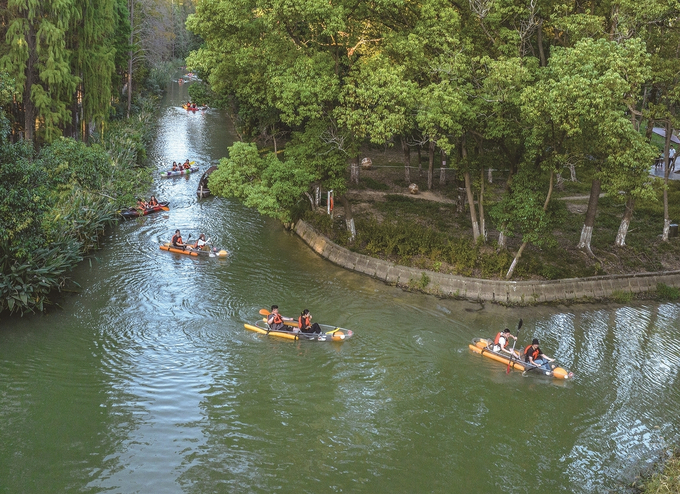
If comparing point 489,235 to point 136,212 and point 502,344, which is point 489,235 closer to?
point 502,344

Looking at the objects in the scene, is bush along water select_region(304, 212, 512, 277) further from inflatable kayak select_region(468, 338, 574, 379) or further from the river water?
inflatable kayak select_region(468, 338, 574, 379)

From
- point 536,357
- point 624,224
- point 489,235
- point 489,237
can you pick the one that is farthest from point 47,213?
point 624,224

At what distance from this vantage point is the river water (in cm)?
1318

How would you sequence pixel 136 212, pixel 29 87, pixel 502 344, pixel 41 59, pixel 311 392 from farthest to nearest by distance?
1. pixel 136 212
2. pixel 29 87
3. pixel 41 59
4. pixel 502 344
5. pixel 311 392

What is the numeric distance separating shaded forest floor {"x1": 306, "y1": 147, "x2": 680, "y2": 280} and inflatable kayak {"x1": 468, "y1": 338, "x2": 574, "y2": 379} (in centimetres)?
486

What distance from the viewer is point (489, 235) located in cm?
2720

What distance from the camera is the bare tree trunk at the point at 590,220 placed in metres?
25.0

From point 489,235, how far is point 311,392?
46.3 ft

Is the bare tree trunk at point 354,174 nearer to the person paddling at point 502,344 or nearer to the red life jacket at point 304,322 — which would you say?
the red life jacket at point 304,322

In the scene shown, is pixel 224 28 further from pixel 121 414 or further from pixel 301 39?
pixel 121 414

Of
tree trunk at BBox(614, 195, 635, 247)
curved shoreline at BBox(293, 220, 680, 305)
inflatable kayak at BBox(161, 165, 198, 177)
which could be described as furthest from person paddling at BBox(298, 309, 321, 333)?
inflatable kayak at BBox(161, 165, 198, 177)

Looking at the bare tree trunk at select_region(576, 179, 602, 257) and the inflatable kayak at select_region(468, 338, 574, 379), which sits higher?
the bare tree trunk at select_region(576, 179, 602, 257)

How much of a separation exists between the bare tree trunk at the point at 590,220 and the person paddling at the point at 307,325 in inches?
521

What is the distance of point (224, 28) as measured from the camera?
23781mm
